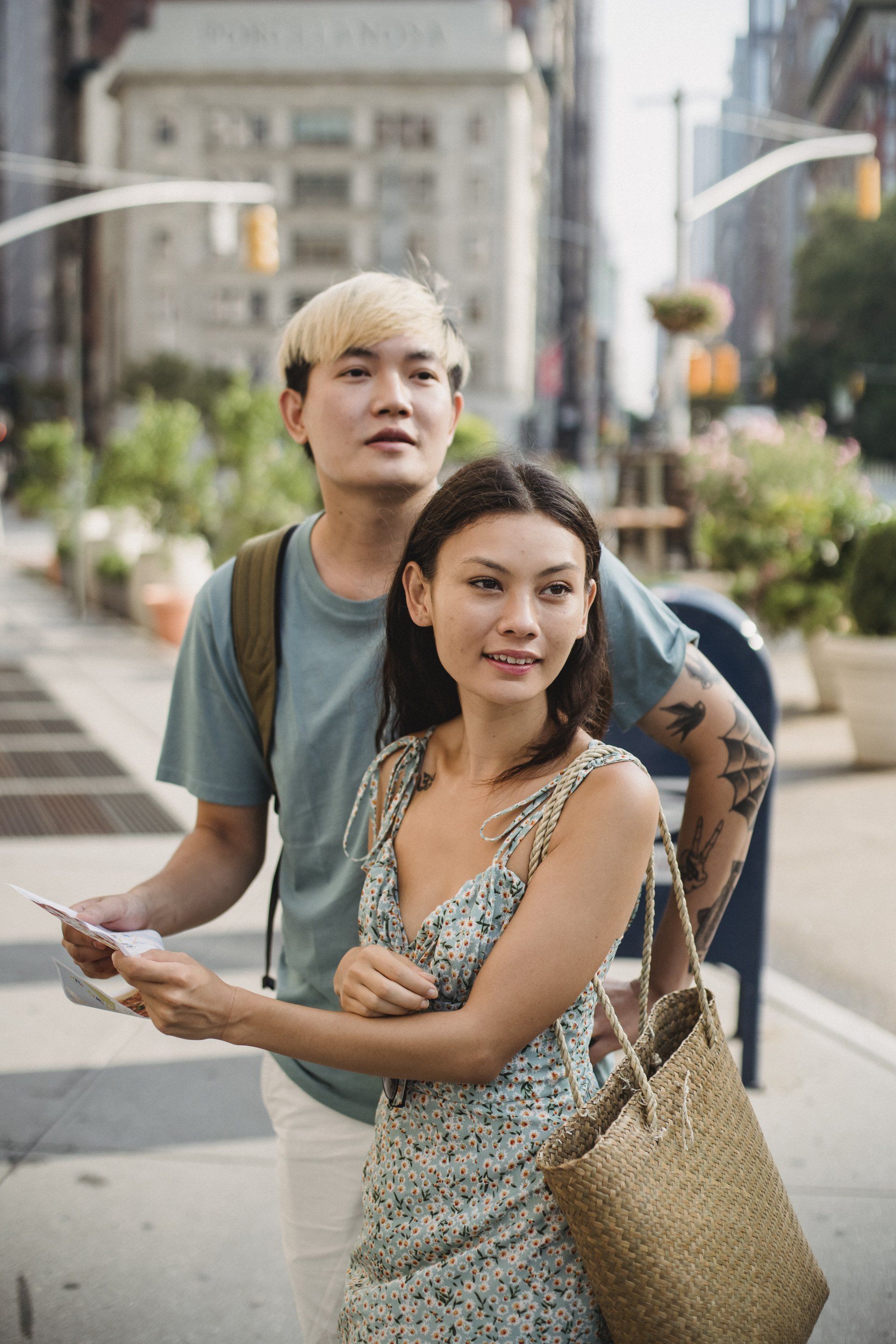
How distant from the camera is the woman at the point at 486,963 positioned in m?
1.64

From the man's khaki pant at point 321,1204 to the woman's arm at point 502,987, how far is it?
1.86 feet

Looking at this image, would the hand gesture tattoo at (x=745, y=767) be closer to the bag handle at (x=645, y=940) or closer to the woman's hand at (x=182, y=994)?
the bag handle at (x=645, y=940)

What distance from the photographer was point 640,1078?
1659mm

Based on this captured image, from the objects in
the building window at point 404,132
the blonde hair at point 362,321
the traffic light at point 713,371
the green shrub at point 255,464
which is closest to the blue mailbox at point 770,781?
the blonde hair at point 362,321

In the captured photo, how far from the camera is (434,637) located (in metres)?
1.96

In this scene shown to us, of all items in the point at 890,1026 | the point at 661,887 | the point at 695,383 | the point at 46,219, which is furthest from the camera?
the point at 695,383

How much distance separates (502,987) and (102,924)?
2.38ft

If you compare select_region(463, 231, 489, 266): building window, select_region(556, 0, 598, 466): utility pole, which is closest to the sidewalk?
select_region(463, 231, 489, 266): building window

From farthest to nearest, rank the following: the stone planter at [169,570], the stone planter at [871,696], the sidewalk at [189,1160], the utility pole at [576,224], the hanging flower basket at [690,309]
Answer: the utility pole at [576,224] → the hanging flower basket at [690,309] → the stone planter at [169,570] → the stone planter at [871,696] → the sidewalk at [189,1160]

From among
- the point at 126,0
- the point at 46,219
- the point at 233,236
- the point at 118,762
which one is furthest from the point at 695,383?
the point at 126,0

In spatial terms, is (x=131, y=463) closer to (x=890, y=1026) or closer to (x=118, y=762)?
(x=118, y=762)

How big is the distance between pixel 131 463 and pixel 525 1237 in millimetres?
19389

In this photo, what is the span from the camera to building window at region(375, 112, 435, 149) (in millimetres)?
72500

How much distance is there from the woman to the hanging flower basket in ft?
55.6
